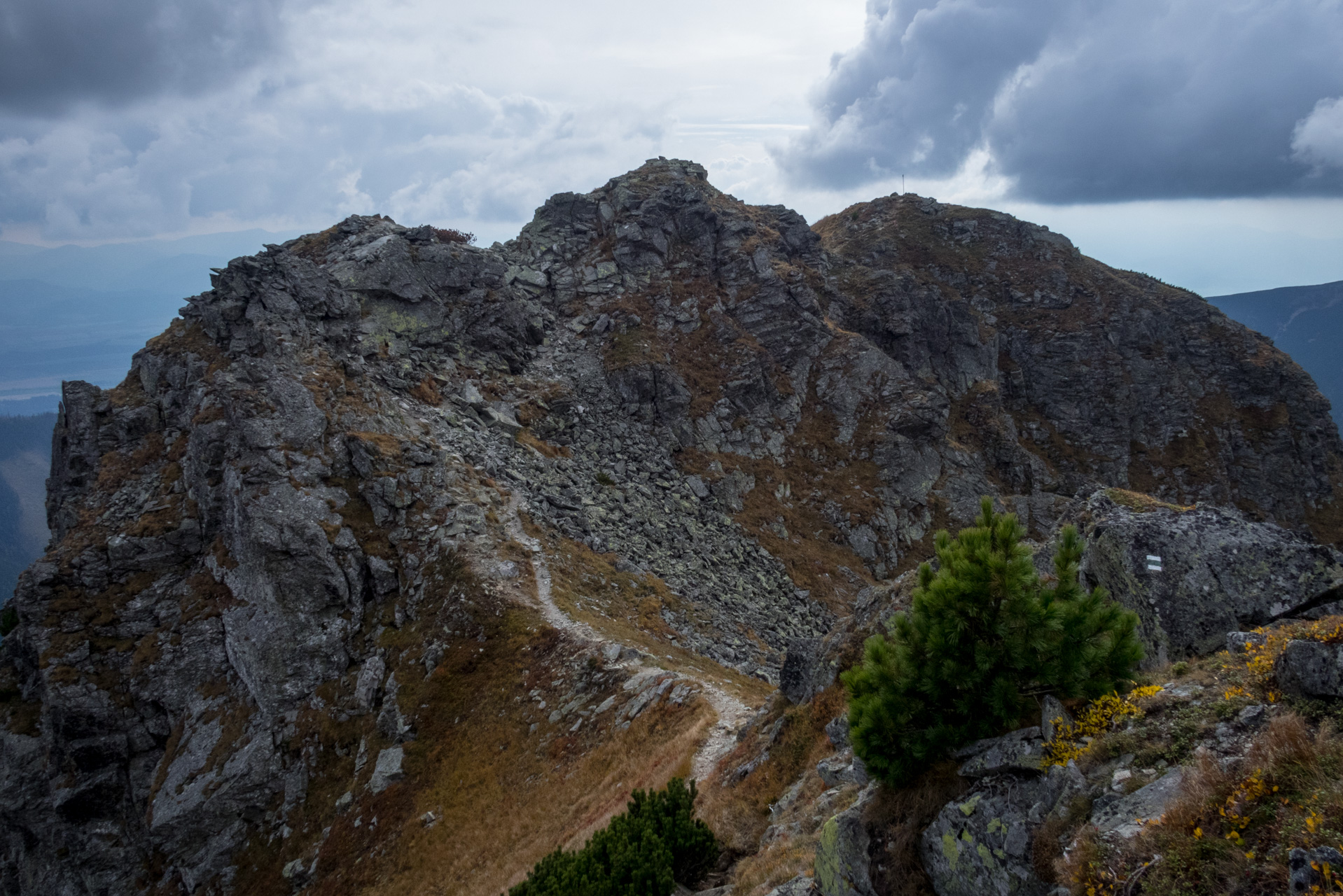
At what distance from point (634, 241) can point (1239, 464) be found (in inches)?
2978

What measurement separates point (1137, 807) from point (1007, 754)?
1.57 metres

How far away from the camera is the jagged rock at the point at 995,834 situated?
7598mm

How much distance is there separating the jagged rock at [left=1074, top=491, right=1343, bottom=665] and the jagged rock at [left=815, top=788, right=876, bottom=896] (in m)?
5.74

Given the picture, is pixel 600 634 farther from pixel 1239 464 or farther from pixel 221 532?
pixel 1239 464

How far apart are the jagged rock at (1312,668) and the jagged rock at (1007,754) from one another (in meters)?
2.77

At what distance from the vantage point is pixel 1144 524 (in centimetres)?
1177

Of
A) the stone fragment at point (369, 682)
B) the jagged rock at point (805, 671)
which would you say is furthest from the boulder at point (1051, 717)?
the stone fragment at point (369, 682)

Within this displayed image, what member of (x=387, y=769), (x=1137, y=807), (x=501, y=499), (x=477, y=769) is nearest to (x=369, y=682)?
(x=387, y=769)

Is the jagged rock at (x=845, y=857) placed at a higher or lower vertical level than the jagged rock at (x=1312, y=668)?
lower

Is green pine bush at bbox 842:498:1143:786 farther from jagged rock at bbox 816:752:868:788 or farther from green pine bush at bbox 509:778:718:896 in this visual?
green pine bush at bbox 509:778:718:896

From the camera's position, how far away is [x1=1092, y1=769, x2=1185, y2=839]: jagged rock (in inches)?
266

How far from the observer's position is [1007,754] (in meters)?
8.34

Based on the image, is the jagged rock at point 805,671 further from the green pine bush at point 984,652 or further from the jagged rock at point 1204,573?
the green pine bush at point 984,652

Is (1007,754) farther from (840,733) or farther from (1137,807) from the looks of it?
(840,733)
